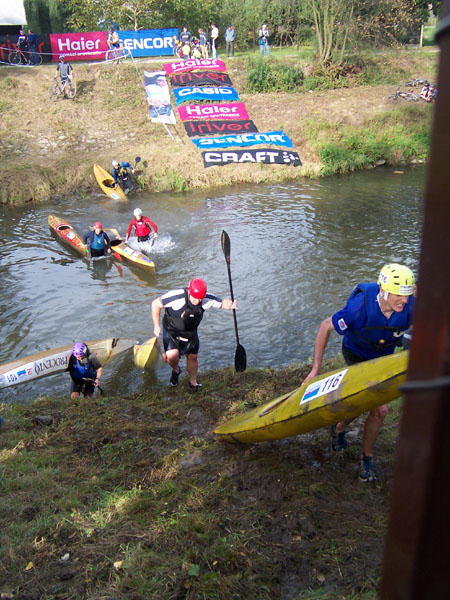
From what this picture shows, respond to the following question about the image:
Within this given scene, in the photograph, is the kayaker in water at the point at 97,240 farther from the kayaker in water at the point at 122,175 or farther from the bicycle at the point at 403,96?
the bicycle at the point at 403,96

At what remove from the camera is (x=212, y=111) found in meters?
24.1

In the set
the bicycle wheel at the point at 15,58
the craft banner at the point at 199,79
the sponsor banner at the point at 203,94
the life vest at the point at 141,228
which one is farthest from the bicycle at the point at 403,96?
the bicycle wheel at the point at 15,58

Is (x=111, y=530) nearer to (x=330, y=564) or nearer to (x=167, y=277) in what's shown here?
(x=330, y=564)

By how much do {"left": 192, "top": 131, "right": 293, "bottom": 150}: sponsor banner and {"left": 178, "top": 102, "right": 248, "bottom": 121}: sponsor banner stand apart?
A: 7.18ft

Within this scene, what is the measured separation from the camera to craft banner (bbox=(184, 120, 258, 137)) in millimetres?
22828

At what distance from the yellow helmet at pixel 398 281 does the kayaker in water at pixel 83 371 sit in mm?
4706

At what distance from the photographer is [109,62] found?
26.9 metres

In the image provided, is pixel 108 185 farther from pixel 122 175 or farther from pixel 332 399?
pixel 332 399

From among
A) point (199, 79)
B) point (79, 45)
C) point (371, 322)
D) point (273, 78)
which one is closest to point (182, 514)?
point (371, 322)

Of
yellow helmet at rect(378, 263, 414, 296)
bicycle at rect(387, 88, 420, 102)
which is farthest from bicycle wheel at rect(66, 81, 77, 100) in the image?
yellow helmet at rect(378, 263, 414, 296)

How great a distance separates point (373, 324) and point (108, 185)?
16294 millimetres

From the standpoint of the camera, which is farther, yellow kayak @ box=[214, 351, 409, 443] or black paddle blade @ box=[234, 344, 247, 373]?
black paddle blade @ box=[234, 344, 247, 373]

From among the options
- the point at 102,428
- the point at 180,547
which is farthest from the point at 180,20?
the point at 180,547

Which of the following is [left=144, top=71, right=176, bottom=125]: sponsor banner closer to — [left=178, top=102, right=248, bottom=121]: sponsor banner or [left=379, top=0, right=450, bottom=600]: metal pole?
[left=178, top=102, right=248, bottom=121]: sponsor banner
